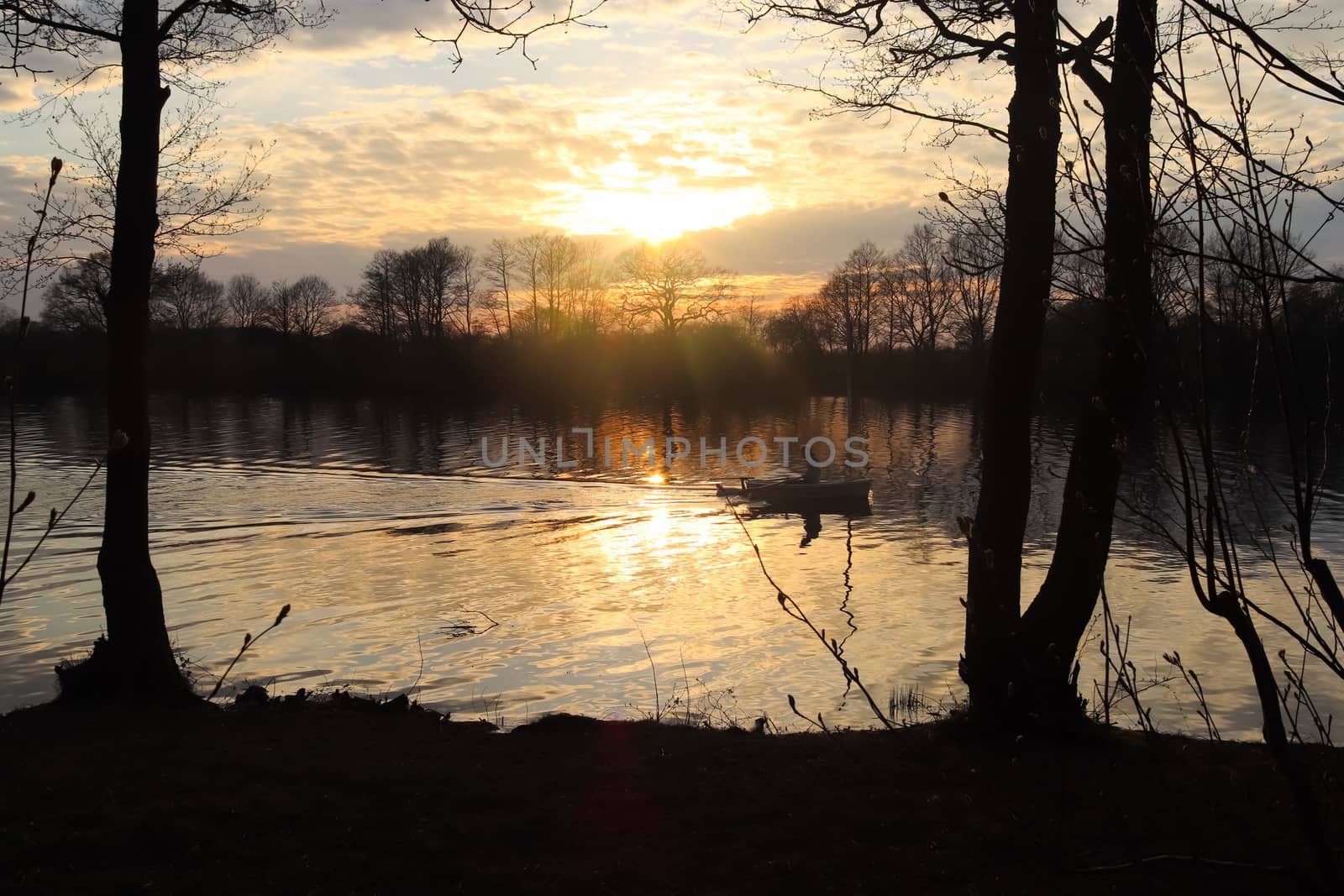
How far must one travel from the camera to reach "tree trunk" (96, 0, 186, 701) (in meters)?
7.66

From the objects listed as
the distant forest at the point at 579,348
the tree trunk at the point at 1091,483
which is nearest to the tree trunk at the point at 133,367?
the tree trunk at the point at 1091,483

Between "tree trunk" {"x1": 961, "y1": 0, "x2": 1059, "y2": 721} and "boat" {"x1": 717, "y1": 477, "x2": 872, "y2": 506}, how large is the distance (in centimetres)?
1801

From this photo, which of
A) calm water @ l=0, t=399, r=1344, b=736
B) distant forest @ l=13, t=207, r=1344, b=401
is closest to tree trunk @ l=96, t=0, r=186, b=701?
calm water @ l=0, t=399, r=1344, b=736

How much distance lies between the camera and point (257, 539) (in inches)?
806

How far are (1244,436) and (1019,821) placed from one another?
10.2 feet

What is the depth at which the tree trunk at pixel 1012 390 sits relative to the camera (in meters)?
6.74

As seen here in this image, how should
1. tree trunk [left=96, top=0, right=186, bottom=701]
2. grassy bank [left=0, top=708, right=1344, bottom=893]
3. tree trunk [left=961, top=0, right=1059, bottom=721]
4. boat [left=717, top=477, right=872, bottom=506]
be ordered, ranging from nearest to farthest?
grassy bank [left=0, top=708, right=1344, bottom=893]
tree trunk [left=961, top=0, right=1059, bottom=721]
tree trunk [left=96, top=0, right=186, bottom=701]
boat [left=717, top=477, right=872, bottom=506]

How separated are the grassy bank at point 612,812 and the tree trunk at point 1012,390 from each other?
67cm

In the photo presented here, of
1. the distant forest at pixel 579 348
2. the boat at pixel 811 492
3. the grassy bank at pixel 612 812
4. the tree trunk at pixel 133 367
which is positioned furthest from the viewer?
the distant forest at pixel 579 348

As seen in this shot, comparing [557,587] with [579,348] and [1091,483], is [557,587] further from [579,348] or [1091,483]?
[579,348]

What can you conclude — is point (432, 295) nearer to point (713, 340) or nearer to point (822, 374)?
point (713, 340)

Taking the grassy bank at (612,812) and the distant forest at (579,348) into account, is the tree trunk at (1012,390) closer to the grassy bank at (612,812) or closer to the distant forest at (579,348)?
the grassy bank at (612,812)

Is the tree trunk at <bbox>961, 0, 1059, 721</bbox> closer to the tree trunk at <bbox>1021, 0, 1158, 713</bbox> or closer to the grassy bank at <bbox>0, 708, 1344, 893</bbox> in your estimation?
the tree trunk at <bbox>1021, 0, 1158, 713</bbox>

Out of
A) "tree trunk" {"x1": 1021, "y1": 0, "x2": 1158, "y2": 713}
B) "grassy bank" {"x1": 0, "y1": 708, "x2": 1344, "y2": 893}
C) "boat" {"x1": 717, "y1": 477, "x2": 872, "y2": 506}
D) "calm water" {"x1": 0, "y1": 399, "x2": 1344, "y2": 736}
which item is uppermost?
"tree trunk" {"x1": 1021, "y1": 0, "x2": 1158, "y2": 713}
